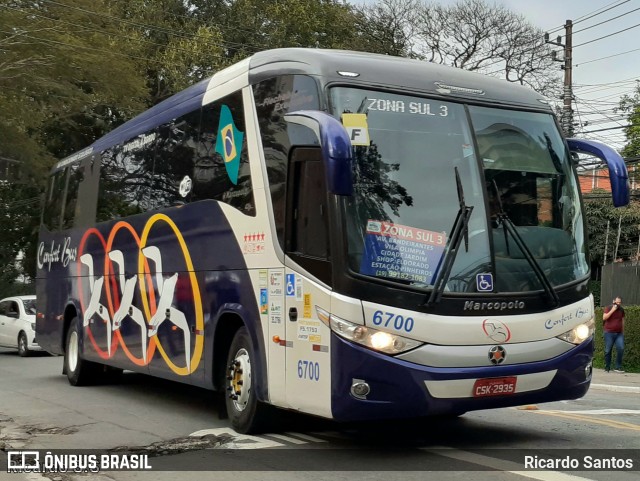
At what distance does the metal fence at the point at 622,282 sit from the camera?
25.4 m

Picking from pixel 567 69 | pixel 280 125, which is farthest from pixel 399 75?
pixel 567 69

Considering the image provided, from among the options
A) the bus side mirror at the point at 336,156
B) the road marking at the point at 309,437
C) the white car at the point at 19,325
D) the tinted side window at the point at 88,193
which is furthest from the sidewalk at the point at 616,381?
the white car at the point at 19,325

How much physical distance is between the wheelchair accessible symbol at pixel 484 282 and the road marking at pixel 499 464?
4.67 feet

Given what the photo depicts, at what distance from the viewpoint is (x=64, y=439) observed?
30.1 ft

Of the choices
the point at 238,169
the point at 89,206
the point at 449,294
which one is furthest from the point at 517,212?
the point at 89,206

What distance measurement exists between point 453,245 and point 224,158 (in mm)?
3148

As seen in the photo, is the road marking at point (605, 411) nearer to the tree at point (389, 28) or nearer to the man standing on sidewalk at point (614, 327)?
the man standing on sidewalk at point (614, 327)

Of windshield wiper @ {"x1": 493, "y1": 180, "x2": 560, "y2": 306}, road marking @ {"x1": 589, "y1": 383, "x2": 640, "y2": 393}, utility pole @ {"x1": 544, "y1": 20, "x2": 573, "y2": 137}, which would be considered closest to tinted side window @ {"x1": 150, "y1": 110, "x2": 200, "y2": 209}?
windshield wiper @ {"x1": 493, "y1": 180, "x2": 560, "y2": 306}

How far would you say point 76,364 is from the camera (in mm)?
14945

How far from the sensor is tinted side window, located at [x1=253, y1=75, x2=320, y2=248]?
323 inches

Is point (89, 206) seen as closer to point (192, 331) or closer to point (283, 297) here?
point (192, 331)

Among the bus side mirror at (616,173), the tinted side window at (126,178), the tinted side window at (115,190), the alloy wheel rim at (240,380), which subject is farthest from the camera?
the tinted side window at (115,190)

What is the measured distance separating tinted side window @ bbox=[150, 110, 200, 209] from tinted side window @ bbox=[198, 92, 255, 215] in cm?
31

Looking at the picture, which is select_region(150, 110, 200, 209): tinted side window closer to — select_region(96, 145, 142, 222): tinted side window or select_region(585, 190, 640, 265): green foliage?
select_region(96, 145, 142, 222): tinted side window
